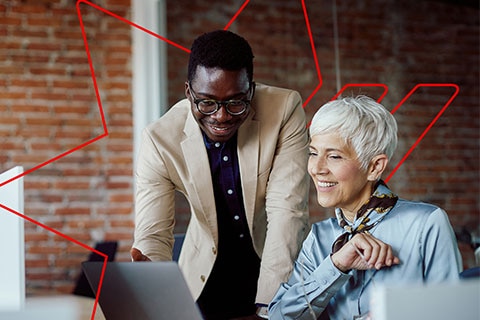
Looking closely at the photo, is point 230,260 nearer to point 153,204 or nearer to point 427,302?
point 153,204

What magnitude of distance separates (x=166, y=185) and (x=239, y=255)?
34 cm

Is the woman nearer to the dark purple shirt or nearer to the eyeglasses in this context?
the eyeglasses

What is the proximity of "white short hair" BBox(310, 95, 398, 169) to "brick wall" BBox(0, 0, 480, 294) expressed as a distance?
236 centimetres

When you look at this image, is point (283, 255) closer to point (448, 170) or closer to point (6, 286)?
point (6, 286)

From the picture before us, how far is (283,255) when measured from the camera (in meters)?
1.97

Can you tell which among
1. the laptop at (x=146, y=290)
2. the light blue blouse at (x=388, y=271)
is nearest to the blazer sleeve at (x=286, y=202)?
the light blue blouse at (x=388, y=271)

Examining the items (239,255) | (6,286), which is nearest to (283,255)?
(239,255)

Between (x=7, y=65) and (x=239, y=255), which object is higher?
(x=7, y=65)

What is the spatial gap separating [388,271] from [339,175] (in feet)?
0.87

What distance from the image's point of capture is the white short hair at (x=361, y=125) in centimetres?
182

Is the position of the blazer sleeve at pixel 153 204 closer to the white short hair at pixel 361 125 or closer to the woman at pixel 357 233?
the woman at pixel 357 233

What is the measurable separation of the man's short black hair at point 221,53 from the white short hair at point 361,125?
0.86 ft

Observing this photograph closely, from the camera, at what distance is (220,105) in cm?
190

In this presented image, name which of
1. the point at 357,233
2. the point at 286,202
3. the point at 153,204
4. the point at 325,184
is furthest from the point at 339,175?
the point at 153,204
